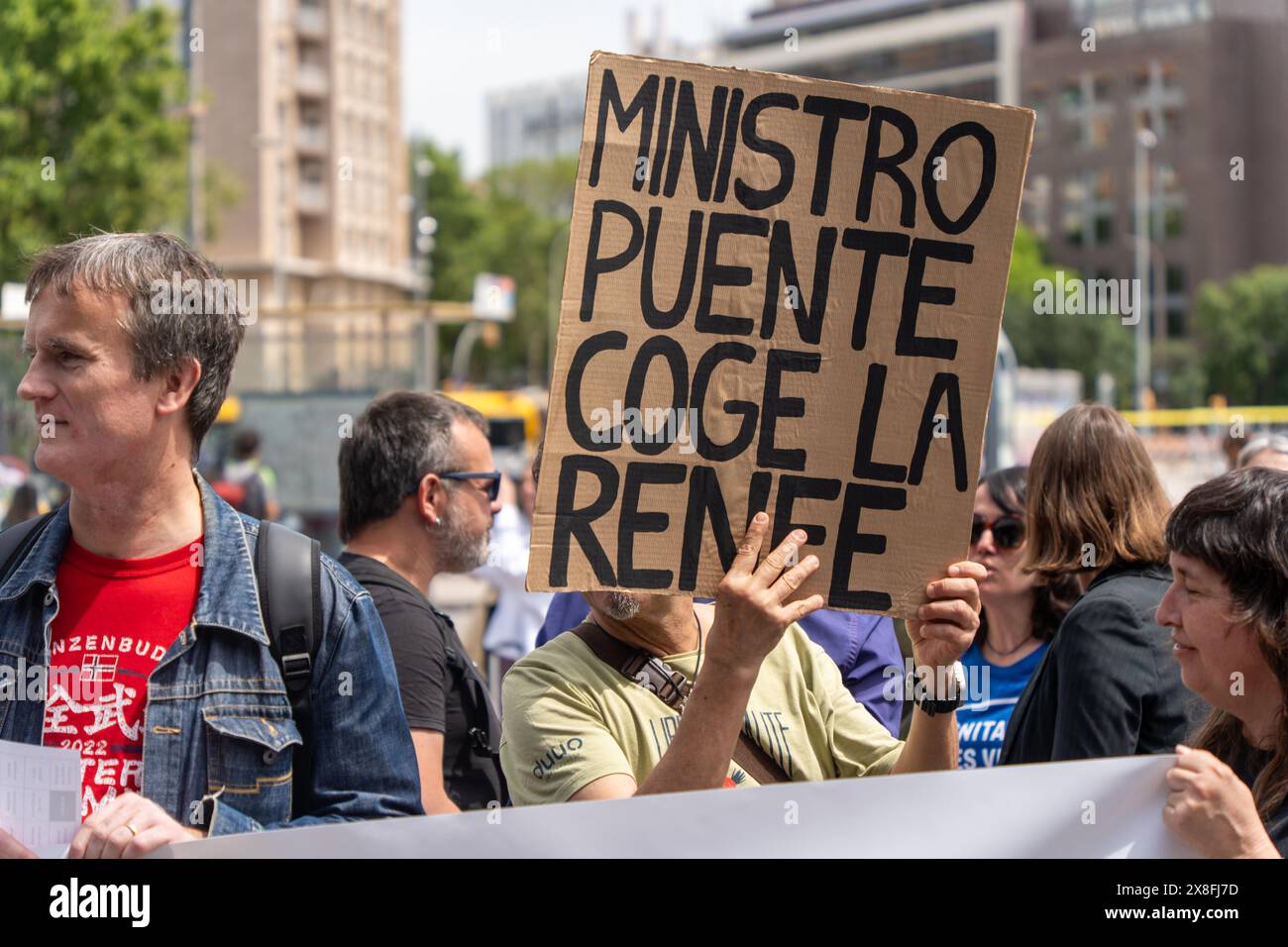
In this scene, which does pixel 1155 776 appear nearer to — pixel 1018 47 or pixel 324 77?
pixel 324 77

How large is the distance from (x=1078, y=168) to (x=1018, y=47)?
8961mm

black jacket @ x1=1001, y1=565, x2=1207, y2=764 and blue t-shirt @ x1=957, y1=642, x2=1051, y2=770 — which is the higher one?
black jacket @ x1=1001, y1=565, x2=1207, y2=764

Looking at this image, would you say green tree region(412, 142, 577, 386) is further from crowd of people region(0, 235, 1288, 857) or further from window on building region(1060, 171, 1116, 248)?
crowd of people region(0, 235, 1288, 857)

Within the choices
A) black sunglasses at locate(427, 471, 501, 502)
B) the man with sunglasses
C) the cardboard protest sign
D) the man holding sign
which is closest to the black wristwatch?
the man holding sign

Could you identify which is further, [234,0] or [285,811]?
[234,0]

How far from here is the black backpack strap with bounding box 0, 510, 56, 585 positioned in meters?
2.44

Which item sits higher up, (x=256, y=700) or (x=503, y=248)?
(x=503, y=248)

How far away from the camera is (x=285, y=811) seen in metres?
2.36

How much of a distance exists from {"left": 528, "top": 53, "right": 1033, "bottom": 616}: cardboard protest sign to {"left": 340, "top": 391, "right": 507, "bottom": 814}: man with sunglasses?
3.72 feet

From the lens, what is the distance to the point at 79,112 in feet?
78.7

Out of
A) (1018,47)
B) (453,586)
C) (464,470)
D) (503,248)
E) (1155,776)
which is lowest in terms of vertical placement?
(453,586)

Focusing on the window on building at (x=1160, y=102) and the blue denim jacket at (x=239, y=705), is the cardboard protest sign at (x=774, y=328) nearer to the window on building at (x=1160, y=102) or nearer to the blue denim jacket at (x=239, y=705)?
the blue denim jacket at (x=239, y=705)

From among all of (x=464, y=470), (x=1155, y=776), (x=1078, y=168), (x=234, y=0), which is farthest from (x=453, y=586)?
Result: (x=1078, y=168)

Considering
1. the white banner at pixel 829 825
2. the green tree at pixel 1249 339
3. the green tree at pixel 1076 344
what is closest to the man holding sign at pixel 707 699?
the white banner at pixel 829 825
